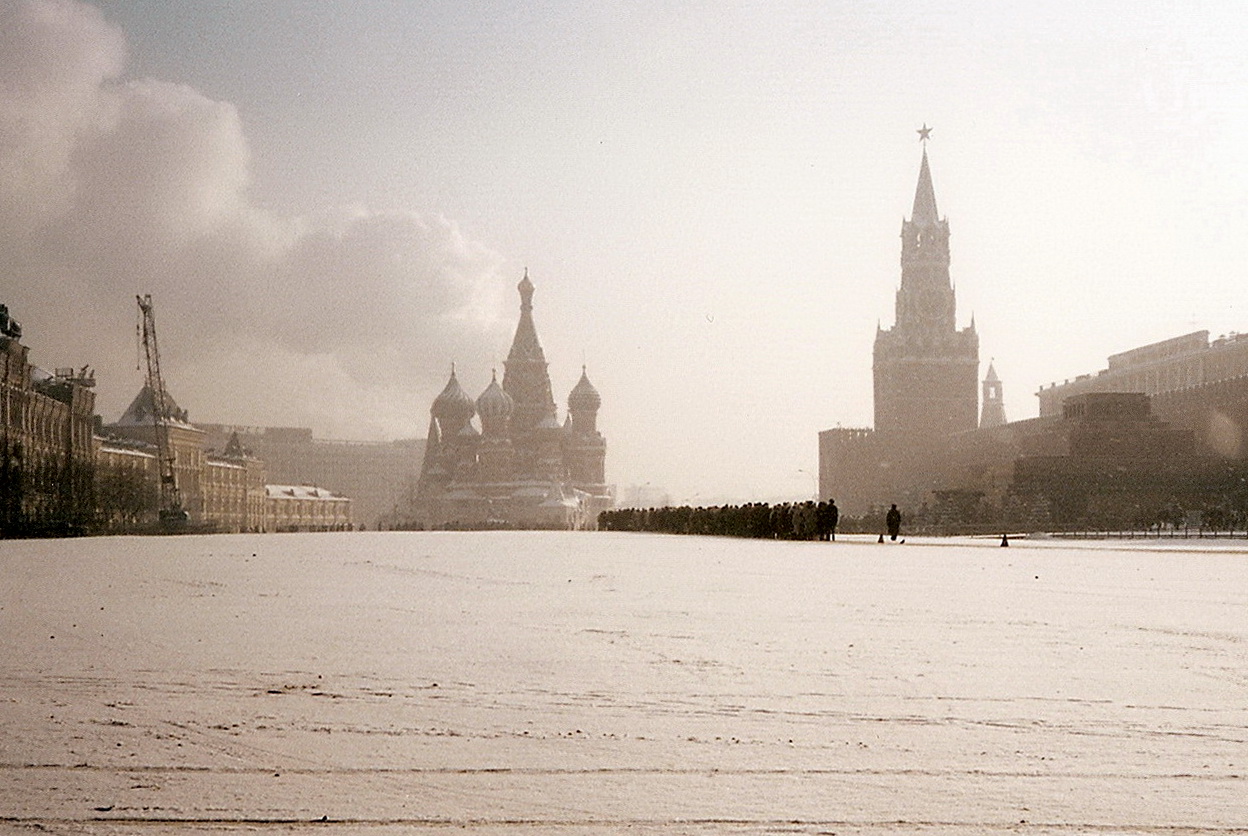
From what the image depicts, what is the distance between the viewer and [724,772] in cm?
752

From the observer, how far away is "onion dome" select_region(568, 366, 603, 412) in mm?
161750

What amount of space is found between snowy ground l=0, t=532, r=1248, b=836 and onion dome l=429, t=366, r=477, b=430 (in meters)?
139

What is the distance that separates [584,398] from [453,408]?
14.9m

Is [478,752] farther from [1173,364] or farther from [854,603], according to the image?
[1173,364]

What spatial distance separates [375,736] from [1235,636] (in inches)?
367

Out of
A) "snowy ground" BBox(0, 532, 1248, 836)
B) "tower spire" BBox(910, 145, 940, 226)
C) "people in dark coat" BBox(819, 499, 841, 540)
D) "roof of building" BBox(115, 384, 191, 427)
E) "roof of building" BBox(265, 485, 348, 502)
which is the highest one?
"tower spire" BBox(910, 145, 940, 226)

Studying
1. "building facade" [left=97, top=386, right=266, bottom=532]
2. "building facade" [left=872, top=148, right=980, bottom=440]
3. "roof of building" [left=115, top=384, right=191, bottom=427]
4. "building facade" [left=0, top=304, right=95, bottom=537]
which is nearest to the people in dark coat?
"building facade" [left=0, top=304, right=95, bottom=537]

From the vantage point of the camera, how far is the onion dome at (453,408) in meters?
157

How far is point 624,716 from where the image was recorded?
9188 millimetres

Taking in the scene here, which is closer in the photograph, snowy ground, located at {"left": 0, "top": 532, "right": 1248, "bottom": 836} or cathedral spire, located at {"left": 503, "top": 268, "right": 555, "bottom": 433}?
snowy ground, located at {"left": 0, "top": 532, "right": 1248, "bottom": 836}

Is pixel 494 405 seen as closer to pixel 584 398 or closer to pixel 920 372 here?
pixel 584 398

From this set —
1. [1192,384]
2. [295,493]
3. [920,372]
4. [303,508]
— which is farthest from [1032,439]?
[295,493]

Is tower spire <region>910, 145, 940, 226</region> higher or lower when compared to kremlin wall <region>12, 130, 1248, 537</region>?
higher

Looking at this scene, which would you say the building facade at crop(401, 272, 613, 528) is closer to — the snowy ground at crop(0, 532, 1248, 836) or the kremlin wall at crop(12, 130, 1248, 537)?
the kremlin wall at crop(12, 130, 1248, 537)
